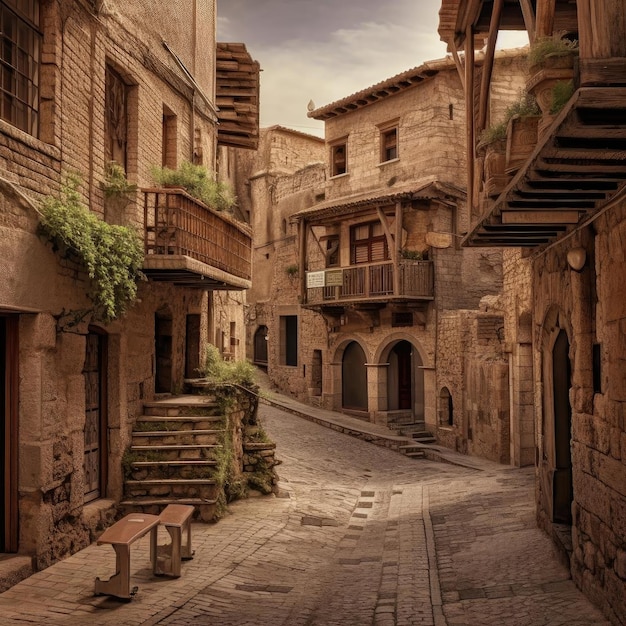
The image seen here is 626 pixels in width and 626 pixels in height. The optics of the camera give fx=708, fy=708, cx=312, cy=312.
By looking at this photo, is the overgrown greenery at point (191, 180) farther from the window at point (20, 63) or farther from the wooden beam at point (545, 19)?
the wooden beam at point (545, 19)

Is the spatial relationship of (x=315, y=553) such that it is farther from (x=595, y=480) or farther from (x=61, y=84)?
(x=61, y=84)

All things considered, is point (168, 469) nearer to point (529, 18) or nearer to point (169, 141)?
point (169, 141)

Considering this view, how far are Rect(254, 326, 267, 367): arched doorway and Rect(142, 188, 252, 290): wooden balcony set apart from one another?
18.3 m

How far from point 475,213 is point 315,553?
4944mm

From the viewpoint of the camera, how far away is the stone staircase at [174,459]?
33.3 feet

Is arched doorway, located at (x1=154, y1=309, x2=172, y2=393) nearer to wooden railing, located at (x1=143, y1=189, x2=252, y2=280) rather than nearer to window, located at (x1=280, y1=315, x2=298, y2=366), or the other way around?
wooden railing, located at (x1=143, y1=189, x2=252, y2=280)

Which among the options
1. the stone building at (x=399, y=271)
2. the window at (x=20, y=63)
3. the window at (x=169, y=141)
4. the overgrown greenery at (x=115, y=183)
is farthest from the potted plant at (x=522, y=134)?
the stone building at (x=399, y=271)

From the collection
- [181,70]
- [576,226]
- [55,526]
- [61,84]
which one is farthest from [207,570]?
[181,70]

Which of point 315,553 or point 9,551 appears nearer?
point 9,551

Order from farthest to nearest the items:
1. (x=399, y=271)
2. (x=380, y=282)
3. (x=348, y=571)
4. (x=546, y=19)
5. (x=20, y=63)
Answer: (x=380, y=282) < (x=399, y=271) < (x=348, y=571) < (x=20, y=63) < (x=546, y=19)

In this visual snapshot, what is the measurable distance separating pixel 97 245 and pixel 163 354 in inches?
185

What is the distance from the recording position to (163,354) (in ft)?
42.7

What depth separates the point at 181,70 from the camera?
1334cm

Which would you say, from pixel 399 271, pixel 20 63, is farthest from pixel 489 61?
pixel 399 271
